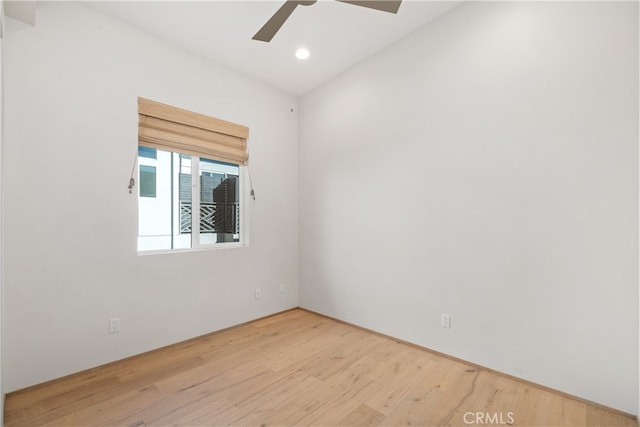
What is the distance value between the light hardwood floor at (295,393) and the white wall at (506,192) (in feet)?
0.85

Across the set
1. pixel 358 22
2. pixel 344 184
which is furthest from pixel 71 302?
pixel 358 22

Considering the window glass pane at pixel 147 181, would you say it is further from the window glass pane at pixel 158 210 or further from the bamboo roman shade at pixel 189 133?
the bamboo roman shade at pixel 189 133

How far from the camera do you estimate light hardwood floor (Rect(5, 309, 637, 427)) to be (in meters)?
1.76

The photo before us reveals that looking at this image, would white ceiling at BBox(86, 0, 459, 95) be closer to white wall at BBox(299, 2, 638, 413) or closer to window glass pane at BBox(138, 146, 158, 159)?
white wall at BBox(299, 2, 638, 413)

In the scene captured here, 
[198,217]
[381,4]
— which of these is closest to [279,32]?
[381,4]

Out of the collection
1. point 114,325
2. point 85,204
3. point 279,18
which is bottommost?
point 114,325

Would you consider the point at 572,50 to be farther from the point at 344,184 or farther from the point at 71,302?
the point at 71,302

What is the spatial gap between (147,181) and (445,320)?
298 centimetres

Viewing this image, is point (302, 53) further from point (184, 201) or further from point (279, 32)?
point (184, 201)

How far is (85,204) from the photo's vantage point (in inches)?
89.8

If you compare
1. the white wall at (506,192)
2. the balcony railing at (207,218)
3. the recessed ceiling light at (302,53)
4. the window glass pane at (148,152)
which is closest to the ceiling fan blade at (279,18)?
the recessed ceiling light at (302,53)

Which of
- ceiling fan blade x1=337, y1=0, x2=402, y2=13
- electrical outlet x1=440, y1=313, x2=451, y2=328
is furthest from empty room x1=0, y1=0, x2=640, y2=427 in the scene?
ceiling fan blade x1=337, y1=0, x2=402, y2=13

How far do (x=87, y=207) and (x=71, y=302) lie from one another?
72 centimetres

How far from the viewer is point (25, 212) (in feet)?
6.70
